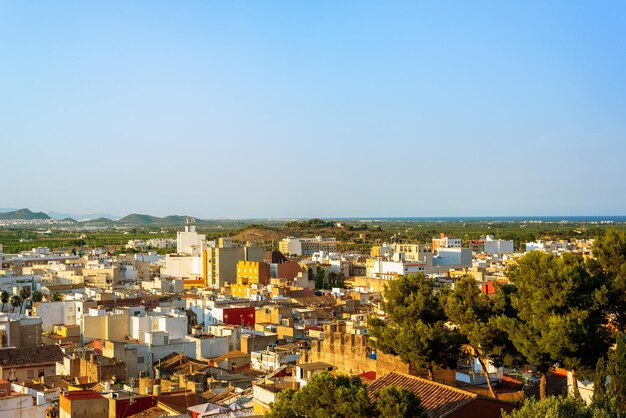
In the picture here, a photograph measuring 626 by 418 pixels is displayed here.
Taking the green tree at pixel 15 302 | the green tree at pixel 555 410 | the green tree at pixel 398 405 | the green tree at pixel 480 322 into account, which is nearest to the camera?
the green tree at pixel 555 410

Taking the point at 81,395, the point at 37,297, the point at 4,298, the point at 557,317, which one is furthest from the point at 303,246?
the point at 557,317

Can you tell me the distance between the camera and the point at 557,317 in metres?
13.2

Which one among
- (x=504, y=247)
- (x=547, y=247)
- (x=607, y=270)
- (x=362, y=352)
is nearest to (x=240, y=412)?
(x=362, y=352)

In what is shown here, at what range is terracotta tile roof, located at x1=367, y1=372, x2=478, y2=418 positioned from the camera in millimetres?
11383

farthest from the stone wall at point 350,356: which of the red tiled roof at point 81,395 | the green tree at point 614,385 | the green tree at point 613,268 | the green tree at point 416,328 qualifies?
the red tiled roof at point 81,395

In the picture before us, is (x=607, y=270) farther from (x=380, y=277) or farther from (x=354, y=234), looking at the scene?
(x=354, y=234)

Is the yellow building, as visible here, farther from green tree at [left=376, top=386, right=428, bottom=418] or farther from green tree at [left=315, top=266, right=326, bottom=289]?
green tree at [left=376, top=386, right=428, bottom=418]

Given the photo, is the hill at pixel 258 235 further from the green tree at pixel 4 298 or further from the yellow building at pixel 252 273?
the green tree at pixel 4 298

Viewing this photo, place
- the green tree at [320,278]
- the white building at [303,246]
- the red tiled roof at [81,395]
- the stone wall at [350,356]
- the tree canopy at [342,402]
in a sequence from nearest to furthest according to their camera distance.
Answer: the tree canopy at [342,402]
the stone wall at [350,356]
the red tiled roof at [81,395]
the green tree at [320,278]
the white building at [303,246]

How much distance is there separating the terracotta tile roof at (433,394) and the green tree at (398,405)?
0.57m

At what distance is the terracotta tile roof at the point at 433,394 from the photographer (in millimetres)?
11383

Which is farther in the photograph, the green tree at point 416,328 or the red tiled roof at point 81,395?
the red tiled roof at point 81,395

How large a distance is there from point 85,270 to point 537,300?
49.4 meters

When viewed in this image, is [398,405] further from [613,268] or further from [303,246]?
[303,246]
